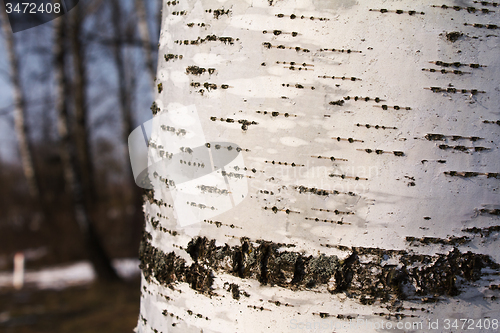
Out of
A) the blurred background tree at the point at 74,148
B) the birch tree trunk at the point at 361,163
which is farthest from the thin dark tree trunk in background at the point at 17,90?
the birch tree trunk at the point at 361,163

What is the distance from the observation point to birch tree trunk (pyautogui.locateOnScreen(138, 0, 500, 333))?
871mm

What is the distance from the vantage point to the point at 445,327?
90 centimetres

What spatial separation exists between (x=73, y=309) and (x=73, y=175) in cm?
215

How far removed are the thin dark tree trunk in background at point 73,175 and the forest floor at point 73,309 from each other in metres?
0.43

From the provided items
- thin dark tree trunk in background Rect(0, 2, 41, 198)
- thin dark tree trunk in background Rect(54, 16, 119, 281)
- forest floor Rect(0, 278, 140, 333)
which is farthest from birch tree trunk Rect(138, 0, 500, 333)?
thin dark tree trunk in background Rect(0, 2, 41, 198)

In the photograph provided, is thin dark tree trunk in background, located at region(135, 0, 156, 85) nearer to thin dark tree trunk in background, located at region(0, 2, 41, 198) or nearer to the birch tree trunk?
thin dark tree trunk in background, located at region(0, 2, 41, 198)

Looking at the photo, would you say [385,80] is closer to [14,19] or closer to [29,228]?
[14,19]

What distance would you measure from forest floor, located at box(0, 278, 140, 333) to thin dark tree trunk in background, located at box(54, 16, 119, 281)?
1.40 ft

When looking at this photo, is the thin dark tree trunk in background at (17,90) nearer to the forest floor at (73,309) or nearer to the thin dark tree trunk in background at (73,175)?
the thin dark tree trunk in background at (73,175)

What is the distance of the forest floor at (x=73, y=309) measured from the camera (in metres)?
5.09

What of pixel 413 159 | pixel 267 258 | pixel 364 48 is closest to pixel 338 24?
pixel 364 48

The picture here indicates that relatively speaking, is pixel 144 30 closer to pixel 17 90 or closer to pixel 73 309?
pixel 17 90

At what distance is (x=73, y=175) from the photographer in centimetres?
614

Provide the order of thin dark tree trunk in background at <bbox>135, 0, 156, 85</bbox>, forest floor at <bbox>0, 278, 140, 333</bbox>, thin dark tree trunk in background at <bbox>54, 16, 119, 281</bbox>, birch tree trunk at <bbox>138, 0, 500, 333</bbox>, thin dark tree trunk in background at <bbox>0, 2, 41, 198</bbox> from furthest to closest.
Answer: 1. thin dark tree trunk in background at <bbox>0, 2, 41, 198</bbox>
2. thin dark tree trunk in background at <bbox>135, 0, 156, 85</bbox>
3. thin dark tree trunk in background at <bbox>54, 16, 119, 281</bbox>
4. forest floor at <bbox>0, 278, 140, 333</bbox>
5. birch tree trunk at <bbox>138, 0, 500, 333</bbox>
